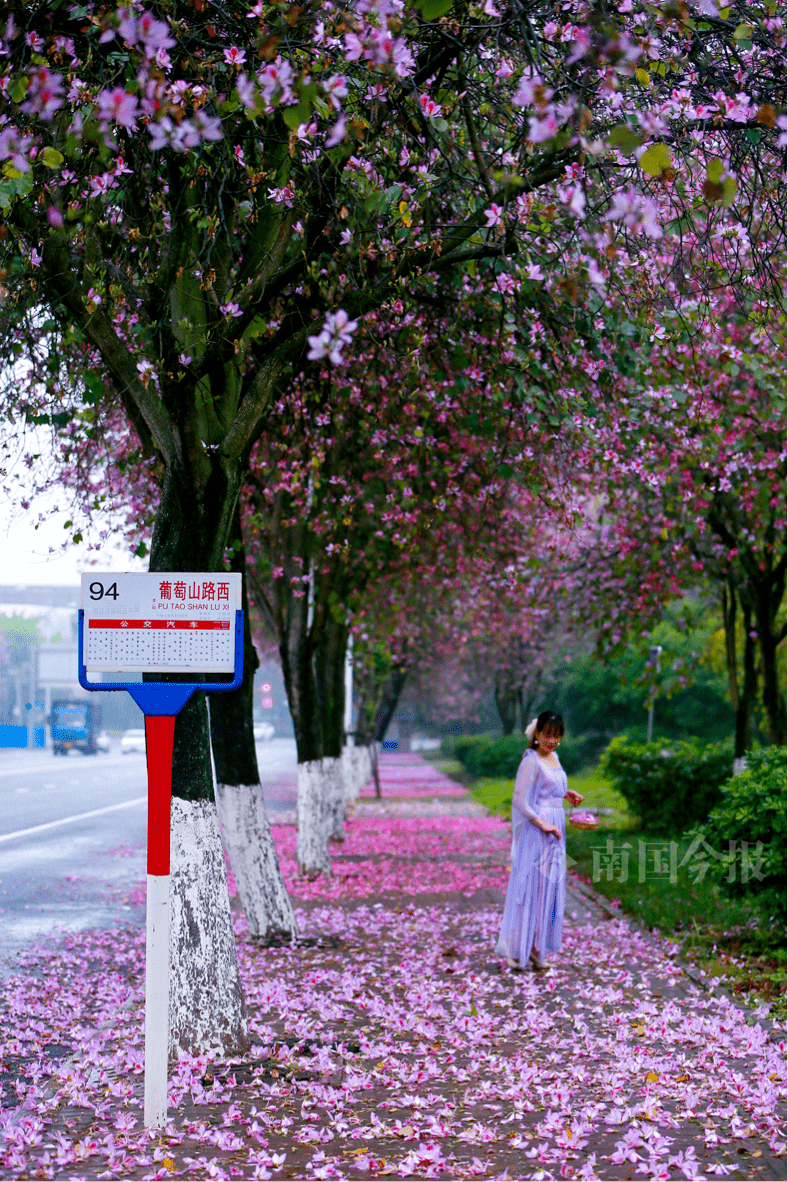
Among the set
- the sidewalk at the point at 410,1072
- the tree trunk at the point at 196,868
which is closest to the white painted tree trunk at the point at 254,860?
the sidewalk at the point at 410,1072

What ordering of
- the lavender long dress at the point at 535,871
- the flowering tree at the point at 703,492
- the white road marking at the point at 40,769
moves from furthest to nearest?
the white road marking at the point at 40,769 → the flowering tree at the point at 703,492 → the lavender long dress at the point at 535,871

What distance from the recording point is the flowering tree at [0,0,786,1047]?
20.7ft

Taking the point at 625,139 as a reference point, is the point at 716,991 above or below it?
below

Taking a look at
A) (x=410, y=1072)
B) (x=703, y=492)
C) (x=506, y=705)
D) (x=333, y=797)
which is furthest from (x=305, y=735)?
(x=506, y=705)

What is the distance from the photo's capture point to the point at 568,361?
897 cm

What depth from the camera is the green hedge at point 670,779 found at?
19906 millimetres

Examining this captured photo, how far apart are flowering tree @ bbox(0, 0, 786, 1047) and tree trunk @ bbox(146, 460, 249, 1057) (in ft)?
0.07

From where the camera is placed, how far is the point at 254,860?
33.9 ft

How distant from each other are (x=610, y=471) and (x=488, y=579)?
8905mm

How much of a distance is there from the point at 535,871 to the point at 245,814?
251 cm

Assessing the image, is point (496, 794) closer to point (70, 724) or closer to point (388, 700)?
point (388, 700)

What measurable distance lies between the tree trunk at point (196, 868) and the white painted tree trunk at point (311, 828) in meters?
9.05

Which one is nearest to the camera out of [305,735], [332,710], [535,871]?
[535,871]

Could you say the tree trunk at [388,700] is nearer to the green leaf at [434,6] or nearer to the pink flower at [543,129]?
the pink flower at [543,129]
